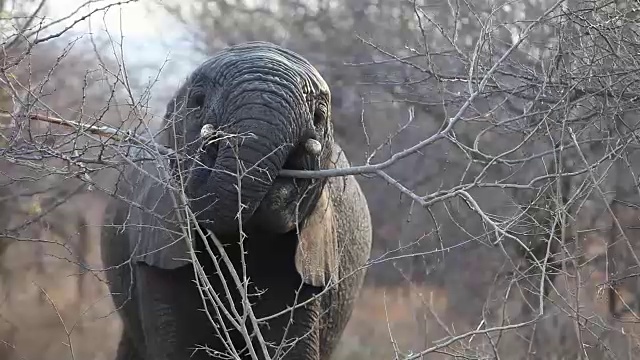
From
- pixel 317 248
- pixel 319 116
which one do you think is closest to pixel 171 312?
pixel 317 248

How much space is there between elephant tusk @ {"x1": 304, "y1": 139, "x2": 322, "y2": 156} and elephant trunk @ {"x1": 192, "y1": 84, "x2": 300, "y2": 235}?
61 mm

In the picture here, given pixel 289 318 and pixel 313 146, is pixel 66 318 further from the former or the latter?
pixel 313 146

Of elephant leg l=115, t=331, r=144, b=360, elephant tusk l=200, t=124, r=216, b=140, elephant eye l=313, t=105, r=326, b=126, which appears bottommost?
elephant leg l=115, t=331, r=144, b=360

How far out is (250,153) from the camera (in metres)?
2.15

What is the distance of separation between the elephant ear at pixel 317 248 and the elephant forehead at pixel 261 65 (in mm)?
373

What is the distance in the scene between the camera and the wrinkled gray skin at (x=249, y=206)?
2209 mm

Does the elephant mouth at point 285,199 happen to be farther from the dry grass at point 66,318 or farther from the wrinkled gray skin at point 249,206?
the dry grass at point 66,318

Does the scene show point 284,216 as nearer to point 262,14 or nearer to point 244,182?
point 244,182

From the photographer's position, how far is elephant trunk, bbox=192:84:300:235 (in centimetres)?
216

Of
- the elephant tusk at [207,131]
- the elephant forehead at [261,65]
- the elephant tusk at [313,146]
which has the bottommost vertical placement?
the elephant tusk at [313,146]

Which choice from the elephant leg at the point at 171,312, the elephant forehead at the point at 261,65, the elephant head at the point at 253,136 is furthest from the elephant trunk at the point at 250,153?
the elephant leg at the point at 171,312

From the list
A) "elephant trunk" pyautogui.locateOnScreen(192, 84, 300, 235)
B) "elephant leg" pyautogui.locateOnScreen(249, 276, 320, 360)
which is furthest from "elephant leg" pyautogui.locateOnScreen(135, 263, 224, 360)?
"elephant trunk" pyautogui.locateOnScreen(192, 84, 300, 235)

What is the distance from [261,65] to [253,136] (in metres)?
0.28

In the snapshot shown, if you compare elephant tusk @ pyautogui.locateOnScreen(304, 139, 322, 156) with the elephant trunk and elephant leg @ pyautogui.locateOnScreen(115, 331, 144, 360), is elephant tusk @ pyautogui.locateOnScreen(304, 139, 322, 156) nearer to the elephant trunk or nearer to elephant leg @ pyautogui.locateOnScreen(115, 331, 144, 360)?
the elephant trunk
